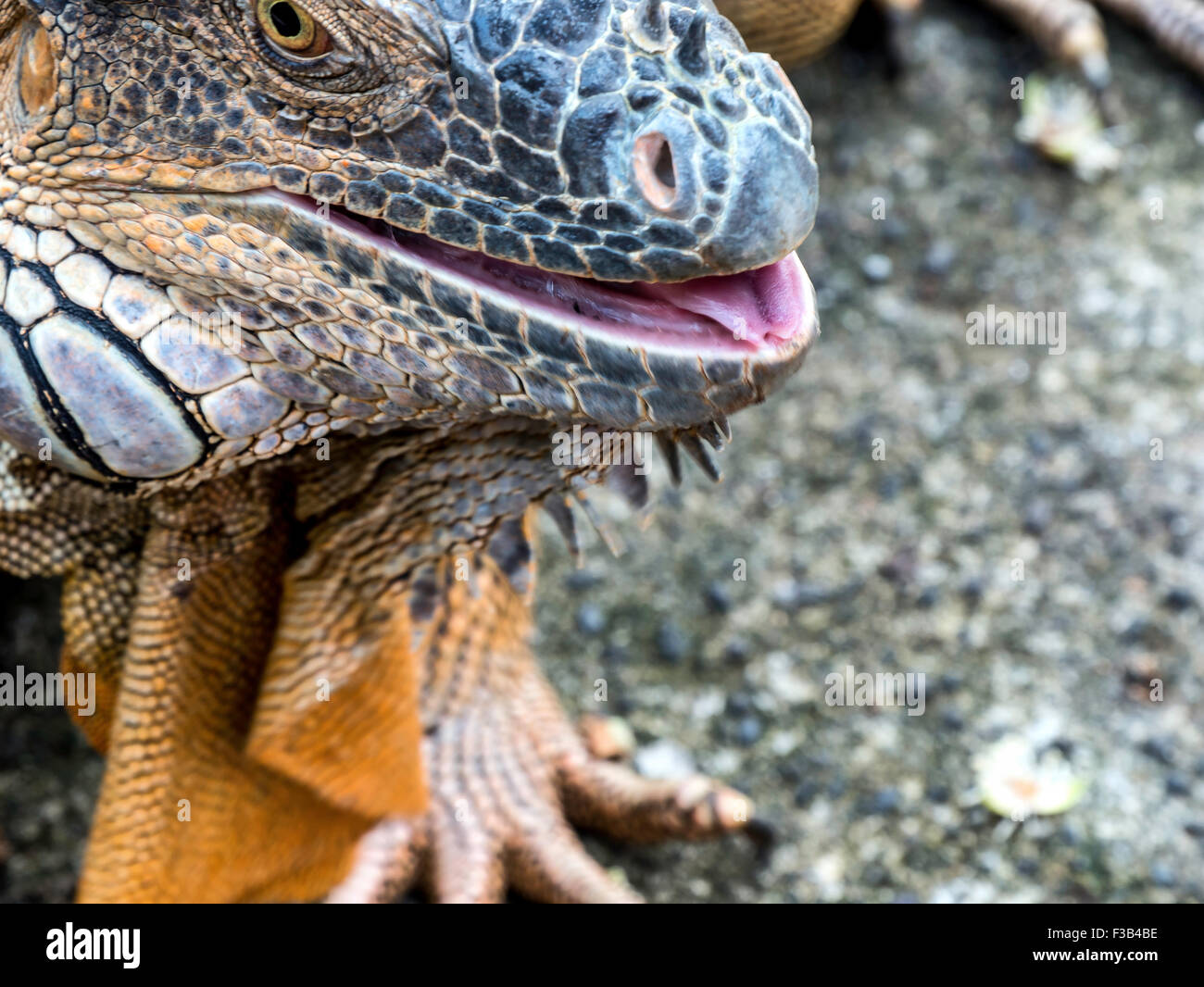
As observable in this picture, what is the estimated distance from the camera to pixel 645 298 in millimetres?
2098

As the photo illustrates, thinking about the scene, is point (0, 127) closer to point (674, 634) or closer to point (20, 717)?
point (20, 717)

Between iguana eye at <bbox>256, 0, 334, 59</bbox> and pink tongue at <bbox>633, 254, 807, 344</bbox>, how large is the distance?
656mm

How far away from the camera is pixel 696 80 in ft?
6.36

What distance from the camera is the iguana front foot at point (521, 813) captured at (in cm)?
383

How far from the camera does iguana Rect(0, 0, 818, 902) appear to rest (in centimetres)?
196

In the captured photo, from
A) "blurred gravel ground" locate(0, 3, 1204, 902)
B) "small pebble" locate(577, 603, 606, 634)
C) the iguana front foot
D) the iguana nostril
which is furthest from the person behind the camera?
"small pebble" locate(577, 603, 606, 634)

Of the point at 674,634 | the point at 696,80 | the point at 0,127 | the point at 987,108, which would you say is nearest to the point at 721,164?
the point at 696,80

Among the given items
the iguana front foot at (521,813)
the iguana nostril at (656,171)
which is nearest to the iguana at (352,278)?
the iguana nostril at (656,171)

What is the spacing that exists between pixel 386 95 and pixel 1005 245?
4542 mm

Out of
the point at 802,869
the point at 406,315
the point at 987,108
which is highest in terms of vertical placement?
the point at 987,108

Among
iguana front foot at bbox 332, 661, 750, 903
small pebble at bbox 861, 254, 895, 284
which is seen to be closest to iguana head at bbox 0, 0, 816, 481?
iguana front foot at bbox 332, 661, 750, 903

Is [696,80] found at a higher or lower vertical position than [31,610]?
higher

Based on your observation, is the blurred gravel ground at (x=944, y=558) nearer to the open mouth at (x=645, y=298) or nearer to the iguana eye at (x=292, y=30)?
the open mouth at (x=645, y=298)

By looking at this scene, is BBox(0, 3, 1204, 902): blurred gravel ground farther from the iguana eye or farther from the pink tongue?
the iguana eye
